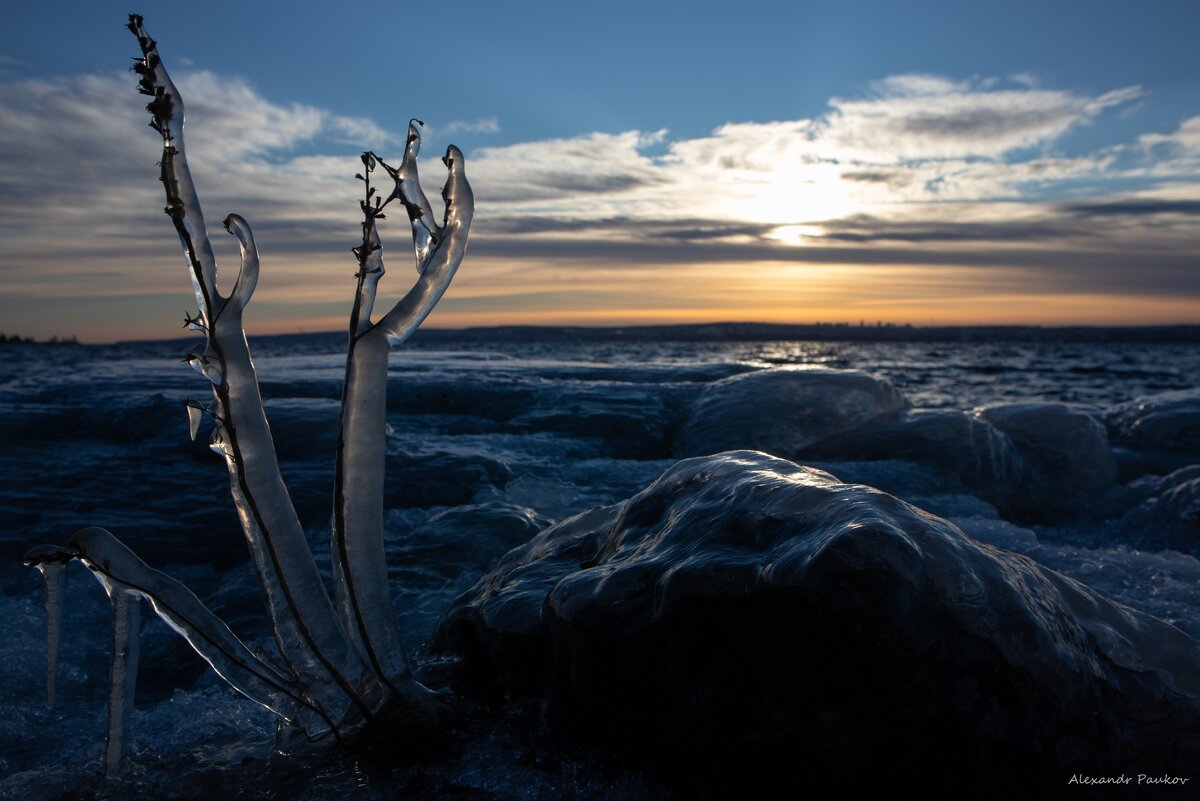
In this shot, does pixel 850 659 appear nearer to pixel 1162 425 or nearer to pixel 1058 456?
pixel 1058 456

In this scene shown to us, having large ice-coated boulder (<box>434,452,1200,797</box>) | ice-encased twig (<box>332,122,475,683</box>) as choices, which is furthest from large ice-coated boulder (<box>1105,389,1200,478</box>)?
ice-encased twig (<box>332,122,475,683</box>)

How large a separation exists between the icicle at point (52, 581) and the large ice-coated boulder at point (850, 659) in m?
1.45

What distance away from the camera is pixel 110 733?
2451mm

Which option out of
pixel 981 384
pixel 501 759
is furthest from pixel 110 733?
pixel 981 384

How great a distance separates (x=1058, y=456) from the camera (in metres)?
8.97

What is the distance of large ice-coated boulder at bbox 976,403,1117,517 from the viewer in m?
8.48

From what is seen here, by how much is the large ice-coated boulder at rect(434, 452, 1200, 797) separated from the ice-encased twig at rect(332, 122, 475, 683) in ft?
1.96

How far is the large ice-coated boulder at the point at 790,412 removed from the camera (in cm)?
926

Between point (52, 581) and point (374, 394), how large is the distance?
3.49 feet

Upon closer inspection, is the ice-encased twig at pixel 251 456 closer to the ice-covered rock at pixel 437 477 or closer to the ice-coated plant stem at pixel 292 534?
the ice-coated plant stem at pixel 292 534

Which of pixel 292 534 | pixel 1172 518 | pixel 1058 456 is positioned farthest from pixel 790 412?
pixel 292 534

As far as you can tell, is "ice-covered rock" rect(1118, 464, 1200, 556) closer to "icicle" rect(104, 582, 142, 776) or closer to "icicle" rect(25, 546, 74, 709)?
"icicle" rect(104, 582, 142, 776)

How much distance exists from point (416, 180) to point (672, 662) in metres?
1.67

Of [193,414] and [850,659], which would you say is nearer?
[850,659]
